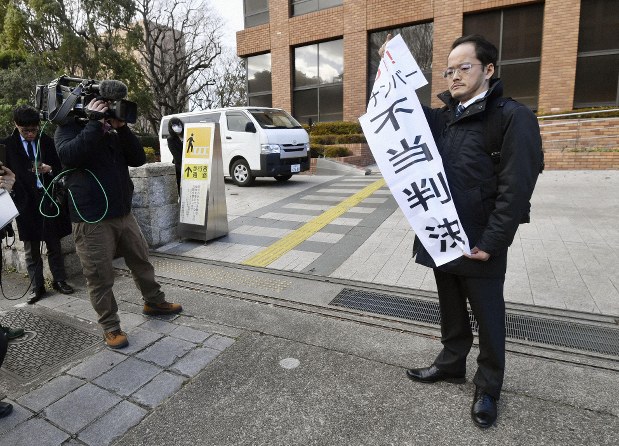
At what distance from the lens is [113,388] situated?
2.58 m

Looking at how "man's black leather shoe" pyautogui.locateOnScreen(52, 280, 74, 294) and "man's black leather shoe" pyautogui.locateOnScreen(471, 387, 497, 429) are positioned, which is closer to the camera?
"man's black leather shoe" pyautogui.locateOnScreen(471, 387, 497, 429)

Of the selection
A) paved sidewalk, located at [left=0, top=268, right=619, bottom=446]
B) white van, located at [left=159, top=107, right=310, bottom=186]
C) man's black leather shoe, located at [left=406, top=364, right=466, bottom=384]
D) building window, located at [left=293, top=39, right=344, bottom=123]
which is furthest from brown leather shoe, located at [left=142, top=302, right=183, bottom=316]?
building window, located at [left=293, top=39, right=344, bottom=123]

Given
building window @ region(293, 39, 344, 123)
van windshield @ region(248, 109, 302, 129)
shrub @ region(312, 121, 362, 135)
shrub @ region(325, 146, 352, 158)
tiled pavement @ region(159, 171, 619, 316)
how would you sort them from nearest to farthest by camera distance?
tiled pavement @ region(159, 171, 619, 316), van windshield @ region(248, 109, 302, 129), shrub @ region(325, 146, 352, 158), shrub @ region(312, 121, 362, 135), building window @ region(293, 39, 344, 123)

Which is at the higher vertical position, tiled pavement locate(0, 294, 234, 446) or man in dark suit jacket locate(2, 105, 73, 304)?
man in dark suit jacket locate(2, 105, 73, 304)

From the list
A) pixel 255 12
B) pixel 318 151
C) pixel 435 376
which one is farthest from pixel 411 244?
pixel 255 12

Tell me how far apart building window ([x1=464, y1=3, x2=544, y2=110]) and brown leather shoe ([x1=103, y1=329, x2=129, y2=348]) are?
14017 millimetres

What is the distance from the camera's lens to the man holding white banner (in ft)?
6.39

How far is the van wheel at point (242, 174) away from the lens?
10.5 meters

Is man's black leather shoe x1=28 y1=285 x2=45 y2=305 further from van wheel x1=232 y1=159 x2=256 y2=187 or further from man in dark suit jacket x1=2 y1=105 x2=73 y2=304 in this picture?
van wheel x1=232 y1=159 x2=256 y2=187

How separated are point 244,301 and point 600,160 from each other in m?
11.3

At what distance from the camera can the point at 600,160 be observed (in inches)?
433

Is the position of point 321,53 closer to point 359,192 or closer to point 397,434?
point 359,192

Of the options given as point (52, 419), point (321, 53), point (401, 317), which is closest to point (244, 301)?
point (401, 317)

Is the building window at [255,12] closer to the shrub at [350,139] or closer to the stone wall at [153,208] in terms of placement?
the shrub at [350,139]
